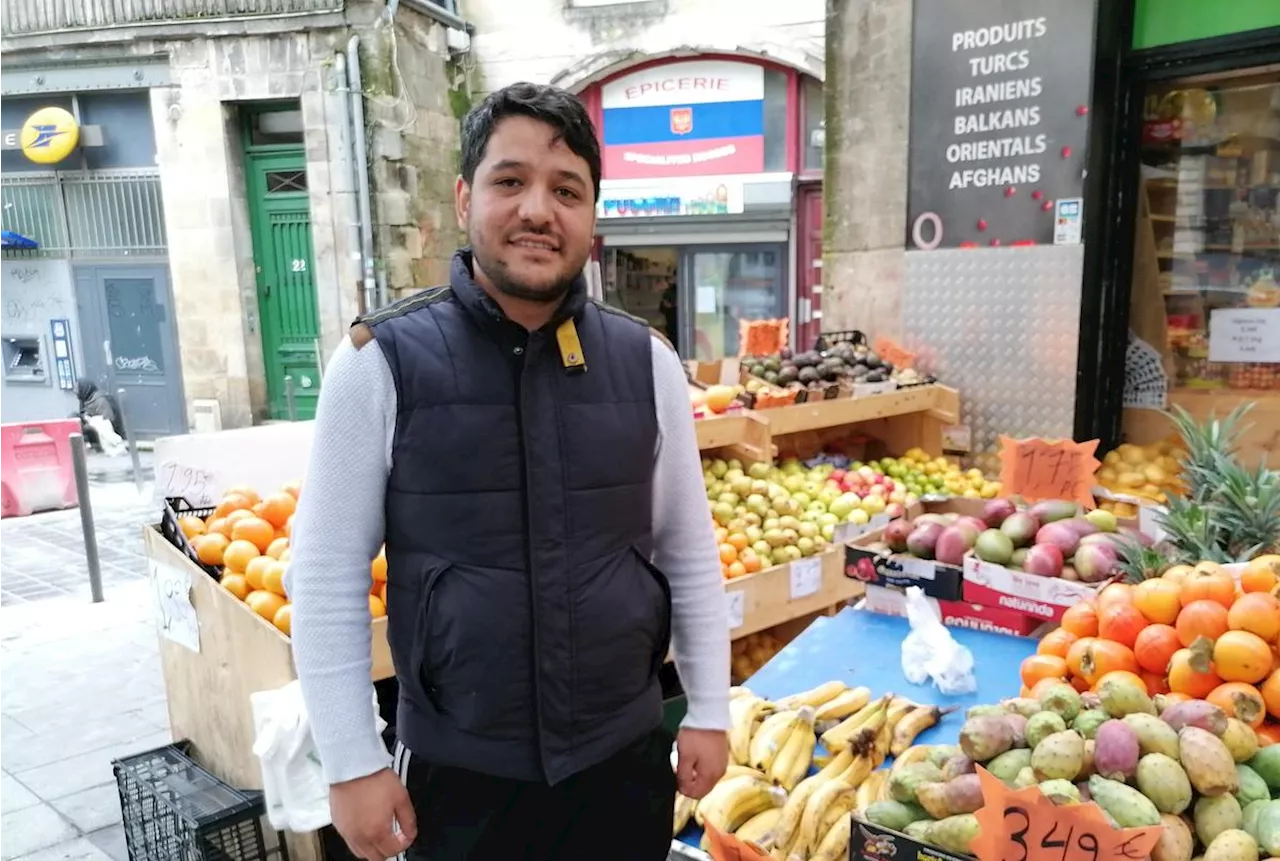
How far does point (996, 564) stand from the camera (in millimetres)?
3146

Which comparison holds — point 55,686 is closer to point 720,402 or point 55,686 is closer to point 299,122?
point 720,402

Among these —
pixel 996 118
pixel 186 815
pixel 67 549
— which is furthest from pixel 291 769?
pixel 67 549

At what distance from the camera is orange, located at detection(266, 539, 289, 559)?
3.19 m

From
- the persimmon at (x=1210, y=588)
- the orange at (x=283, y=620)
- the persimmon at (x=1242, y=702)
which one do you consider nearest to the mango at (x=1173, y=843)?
the persimmon at (x=1242, y=702)

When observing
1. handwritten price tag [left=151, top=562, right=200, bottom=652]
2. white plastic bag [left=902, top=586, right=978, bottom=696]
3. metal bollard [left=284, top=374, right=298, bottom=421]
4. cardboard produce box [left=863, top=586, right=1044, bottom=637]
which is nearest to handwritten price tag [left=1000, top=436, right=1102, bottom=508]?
cardboard produce box [left=863, top=586, right=1044, bottom=637]

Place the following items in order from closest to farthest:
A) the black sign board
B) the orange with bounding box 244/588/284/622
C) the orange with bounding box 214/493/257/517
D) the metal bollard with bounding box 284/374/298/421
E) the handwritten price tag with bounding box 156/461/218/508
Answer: the orange with bounding box 244/588/284/622, the orange with bounding box 214/493/257/517, the handwritten price tag with bounding box 156/461/218/508, the black sign board, the metal bollard with bounding box 284/374/298/421

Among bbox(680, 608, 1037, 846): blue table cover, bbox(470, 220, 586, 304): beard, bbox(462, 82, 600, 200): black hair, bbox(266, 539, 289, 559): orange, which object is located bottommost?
bbox(680, 608, 1037, 846): blue table cover

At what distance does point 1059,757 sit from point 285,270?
11.6 meters

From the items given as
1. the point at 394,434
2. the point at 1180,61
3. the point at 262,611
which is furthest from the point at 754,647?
the point at 1180,61

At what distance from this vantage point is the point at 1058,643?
2.51 m

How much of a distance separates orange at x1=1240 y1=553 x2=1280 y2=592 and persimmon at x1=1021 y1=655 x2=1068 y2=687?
0.48 m

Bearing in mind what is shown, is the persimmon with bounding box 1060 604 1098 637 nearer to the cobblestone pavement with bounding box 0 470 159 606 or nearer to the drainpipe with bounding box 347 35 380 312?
the cobblestone pavement with bounding box 0 470 159 606

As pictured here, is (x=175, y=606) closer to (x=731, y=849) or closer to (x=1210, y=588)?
(x=731, y=849)

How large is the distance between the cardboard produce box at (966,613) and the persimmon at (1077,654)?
73 centimetres
